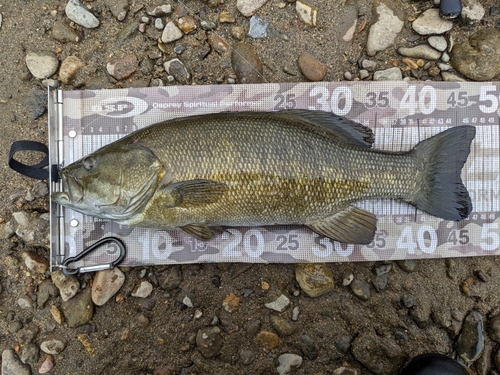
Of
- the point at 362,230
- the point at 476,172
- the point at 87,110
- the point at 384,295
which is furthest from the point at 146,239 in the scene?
the point at 476,172

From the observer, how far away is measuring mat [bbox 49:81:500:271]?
312cm

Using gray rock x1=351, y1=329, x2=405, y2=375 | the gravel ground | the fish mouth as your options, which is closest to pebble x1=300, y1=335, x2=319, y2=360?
the gravel ground

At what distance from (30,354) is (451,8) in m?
4.71

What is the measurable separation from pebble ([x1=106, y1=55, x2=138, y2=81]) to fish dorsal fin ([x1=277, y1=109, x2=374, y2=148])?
146cm

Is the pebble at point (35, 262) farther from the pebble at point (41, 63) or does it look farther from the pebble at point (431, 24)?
the pebble at point (431, 24)

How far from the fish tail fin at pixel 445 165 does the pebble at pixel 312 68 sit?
1033 mm

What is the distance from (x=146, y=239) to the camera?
3.15 m

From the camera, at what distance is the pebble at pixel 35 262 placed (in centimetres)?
312

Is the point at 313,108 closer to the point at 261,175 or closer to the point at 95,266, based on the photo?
the point at 261,175

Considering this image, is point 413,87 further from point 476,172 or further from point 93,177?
point 93,177

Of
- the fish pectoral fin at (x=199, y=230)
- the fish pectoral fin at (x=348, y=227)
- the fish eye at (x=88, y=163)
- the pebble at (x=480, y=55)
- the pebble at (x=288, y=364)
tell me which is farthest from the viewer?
the pebble at (x=480, y=55)

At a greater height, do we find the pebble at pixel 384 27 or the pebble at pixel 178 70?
the pebble at pixel 384 27

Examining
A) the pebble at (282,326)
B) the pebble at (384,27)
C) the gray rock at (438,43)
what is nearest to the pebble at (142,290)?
the pebble at (282,326)

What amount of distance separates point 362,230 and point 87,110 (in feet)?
8.49
